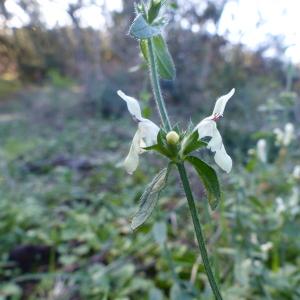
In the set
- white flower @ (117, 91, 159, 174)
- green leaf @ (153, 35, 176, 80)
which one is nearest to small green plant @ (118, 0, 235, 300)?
white flower @ (117, 91, 159, 174)

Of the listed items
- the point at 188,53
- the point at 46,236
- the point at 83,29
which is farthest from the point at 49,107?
the point at 46,236

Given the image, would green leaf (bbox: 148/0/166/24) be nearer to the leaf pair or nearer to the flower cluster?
the flower cluster

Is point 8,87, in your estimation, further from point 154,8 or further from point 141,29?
point 141,29

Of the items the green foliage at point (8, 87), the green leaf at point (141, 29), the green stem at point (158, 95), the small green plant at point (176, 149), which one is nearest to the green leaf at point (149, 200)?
the small green plant at point (176, 149)

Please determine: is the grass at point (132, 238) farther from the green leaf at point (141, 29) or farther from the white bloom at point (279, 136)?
the green leaf at point (141, 29)

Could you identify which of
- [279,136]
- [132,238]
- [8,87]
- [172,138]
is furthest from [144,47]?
[8,87]
